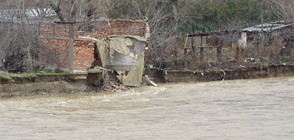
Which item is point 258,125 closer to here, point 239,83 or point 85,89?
point 85,89

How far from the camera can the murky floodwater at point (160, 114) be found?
1219 centimetres

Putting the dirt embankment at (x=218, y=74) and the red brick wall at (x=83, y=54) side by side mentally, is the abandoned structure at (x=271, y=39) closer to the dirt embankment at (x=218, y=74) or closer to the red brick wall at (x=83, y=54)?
the dirt embankment at (x=218, y=74)

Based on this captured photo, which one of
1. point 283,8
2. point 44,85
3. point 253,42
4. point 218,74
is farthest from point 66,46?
point 283,8

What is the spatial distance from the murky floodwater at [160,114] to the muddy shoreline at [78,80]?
68 centimetres

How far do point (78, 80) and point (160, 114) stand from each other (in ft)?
17.6

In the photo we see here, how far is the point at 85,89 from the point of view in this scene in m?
19.6

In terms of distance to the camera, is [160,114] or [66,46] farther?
[66,46]

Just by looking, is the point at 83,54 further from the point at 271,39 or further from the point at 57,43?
the point at 271,39

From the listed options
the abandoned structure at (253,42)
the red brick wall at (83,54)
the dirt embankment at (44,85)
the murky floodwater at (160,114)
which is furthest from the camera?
the abandoned structure at (253,42)

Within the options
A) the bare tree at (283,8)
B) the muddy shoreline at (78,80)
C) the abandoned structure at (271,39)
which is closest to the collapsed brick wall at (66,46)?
the muddy shoreline at (78,80)

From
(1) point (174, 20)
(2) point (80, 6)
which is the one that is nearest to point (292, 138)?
(2) point (80, 6)

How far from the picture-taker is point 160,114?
49.2ft

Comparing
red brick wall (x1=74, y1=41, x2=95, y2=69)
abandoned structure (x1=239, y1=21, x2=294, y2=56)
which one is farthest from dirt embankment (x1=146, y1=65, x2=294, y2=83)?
red brick wall (x1=74, y1=41, x2=95, y2=69)

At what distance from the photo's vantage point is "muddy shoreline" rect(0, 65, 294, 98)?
1817cm
